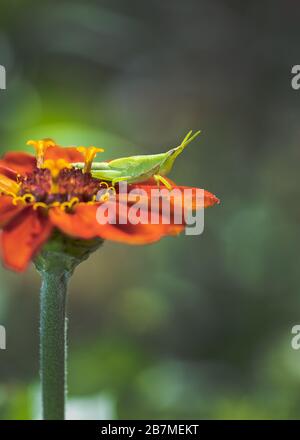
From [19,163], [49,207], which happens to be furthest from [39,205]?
[19,163]

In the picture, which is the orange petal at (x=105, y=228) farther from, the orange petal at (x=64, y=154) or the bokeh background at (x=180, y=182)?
the bokeh background at (x=180, y=182)

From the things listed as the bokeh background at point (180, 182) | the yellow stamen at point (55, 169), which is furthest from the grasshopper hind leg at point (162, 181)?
the bokeh background at point (180, 182)

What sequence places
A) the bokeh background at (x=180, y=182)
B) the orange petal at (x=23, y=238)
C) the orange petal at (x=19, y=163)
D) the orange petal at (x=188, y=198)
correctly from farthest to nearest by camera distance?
the bokeh background at (x=180, y=182)
the orange petal at (x=19, y=163)
the orange petal at (x=188, y=198)
the orange petal at (x=23, y=238)

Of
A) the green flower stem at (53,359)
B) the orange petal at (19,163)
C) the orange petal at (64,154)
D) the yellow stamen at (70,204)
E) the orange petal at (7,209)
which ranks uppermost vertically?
the orange petal at (64,154)

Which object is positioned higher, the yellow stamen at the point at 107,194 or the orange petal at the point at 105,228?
the yellow stamen at the point at 107,194

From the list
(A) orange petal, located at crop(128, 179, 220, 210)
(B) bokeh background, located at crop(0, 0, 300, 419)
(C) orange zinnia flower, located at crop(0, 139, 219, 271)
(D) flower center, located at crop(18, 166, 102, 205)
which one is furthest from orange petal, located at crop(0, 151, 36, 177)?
(B) bokeh background, located at crop(0, 0, 300, 419)

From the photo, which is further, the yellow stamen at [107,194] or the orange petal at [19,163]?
the orange petal at [19,163]

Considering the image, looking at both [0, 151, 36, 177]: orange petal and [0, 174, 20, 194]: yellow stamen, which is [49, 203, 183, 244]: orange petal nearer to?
[0, 174, 20, 194]: yellow stamen
